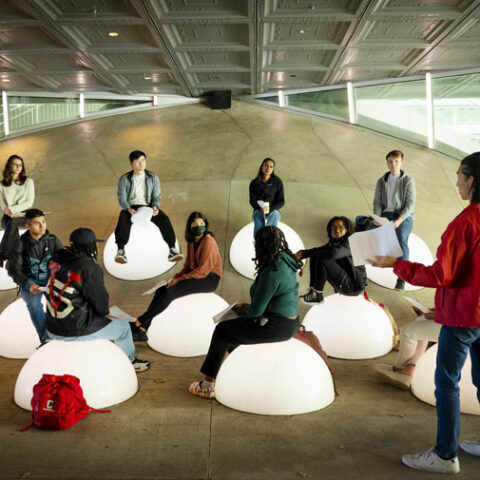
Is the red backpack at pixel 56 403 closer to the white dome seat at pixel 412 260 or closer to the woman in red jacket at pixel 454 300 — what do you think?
the woman in red jacket at pixel 454 300

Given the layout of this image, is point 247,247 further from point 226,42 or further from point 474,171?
point 474,171

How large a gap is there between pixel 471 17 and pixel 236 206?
5.05 metres

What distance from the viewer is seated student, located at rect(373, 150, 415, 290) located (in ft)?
23.5

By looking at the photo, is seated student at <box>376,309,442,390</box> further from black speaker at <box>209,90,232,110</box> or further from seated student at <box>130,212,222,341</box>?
black speaker at <box>209,90,232,110</box>

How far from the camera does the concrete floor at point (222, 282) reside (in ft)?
11.4

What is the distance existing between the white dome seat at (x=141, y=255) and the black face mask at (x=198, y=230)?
1.66 m

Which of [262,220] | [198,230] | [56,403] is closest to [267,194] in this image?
[262,220]

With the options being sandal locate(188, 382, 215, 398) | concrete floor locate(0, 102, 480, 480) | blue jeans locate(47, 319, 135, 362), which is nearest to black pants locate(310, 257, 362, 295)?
concrete floor locate(0, 102, 480, 480)

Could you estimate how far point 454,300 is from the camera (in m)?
3.15

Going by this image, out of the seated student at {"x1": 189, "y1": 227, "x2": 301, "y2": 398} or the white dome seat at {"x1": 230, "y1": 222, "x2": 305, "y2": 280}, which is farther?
the white dome seat at {"x1": 230, "y1": 222, "x2": 305, "y2": 280}

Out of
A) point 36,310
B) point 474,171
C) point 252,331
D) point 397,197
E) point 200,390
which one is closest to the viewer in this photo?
point 474,171

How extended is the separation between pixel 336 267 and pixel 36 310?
124 inches

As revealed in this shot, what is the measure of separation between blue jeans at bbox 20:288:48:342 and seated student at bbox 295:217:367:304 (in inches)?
106

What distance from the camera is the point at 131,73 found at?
1238 centimetres
